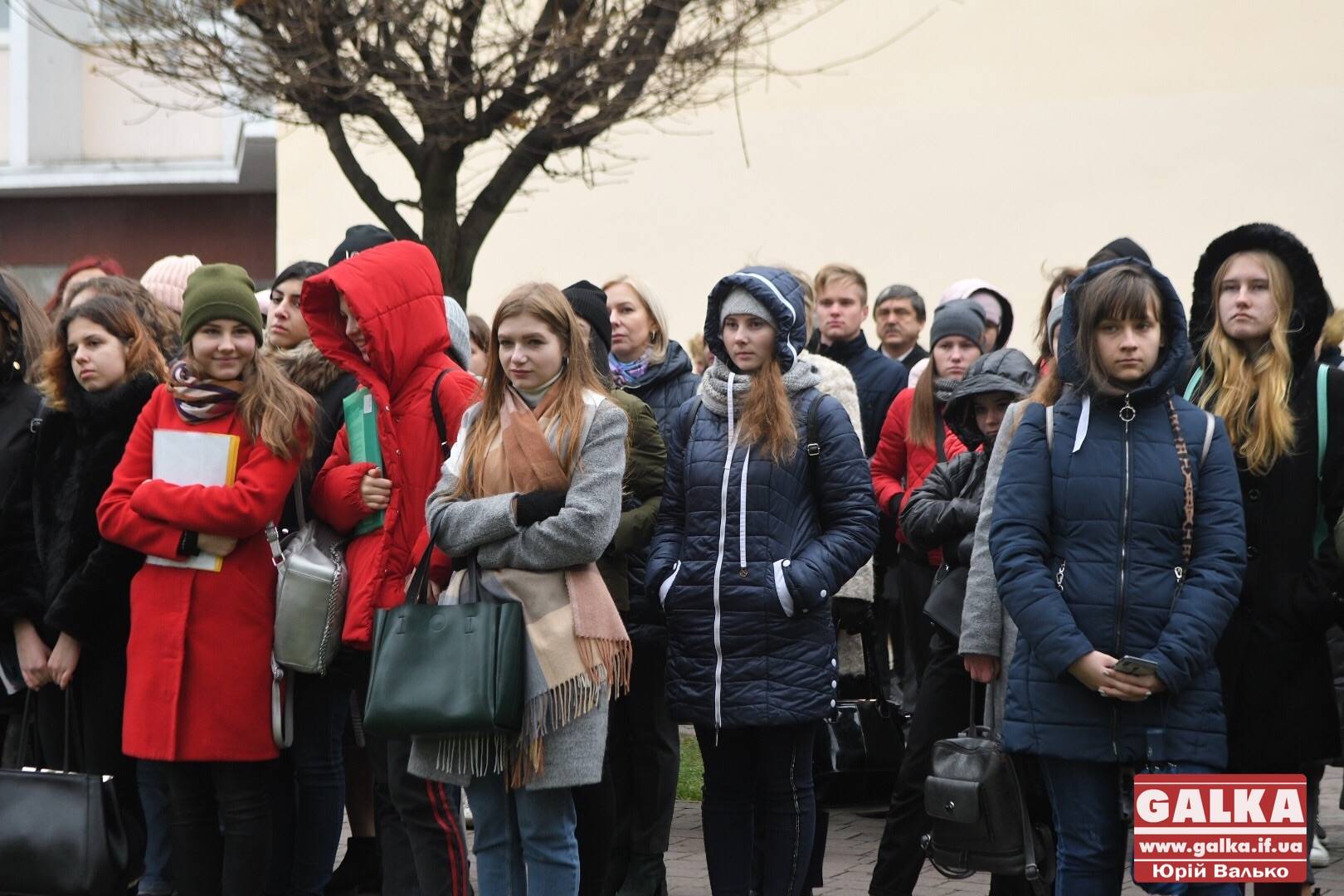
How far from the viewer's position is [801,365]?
5336 mm

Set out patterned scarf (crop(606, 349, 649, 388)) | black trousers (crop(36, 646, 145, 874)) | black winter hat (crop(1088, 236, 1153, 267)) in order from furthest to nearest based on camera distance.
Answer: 1. patterned scarf (crop(606, 349, 649, 388))
2. black winter hat (crop(1088, 236, 1153, 267))
3. black trousers (crop(36, 646, 145, 874))

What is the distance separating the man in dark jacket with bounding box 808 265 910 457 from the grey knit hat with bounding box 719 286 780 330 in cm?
256

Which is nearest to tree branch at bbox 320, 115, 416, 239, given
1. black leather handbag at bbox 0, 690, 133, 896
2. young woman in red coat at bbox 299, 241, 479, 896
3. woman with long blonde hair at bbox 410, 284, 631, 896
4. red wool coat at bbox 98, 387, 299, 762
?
young woman in red coat at bbox 299, 241, 479, 896

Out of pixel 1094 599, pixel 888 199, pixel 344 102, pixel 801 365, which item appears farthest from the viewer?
pixel 888 199

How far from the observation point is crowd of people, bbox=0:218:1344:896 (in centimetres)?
430

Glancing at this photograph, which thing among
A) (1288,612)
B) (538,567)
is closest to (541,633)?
(538,567)

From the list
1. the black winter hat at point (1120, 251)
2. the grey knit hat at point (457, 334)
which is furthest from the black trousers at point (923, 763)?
the grey knit hat at point (457, 334)

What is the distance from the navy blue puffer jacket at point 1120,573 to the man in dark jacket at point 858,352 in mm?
3425

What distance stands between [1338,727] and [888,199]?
9348mm

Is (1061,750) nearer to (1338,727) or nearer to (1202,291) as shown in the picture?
(1338,727)

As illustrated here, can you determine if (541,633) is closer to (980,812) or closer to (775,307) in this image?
(980,812)

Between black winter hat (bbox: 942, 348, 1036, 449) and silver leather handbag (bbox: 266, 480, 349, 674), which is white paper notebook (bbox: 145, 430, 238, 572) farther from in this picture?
black winter hat (bbox: 942, 348, 1036, 449)

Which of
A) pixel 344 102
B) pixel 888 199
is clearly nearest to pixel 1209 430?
pixel 344 102

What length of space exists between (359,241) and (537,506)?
1823 mm
